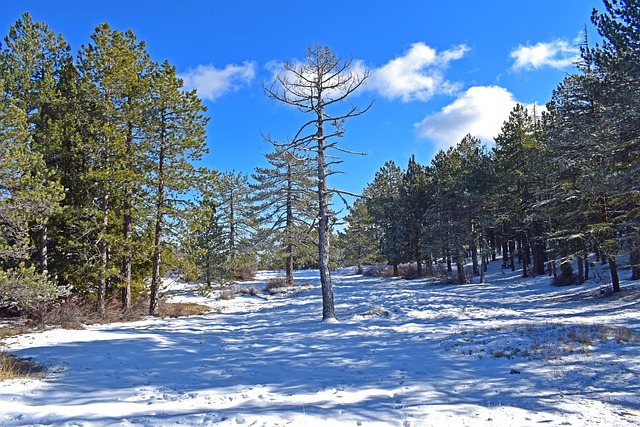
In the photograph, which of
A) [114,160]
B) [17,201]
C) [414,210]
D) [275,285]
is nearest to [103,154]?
[114,160]

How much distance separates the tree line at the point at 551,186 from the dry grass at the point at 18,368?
9940 millimetres

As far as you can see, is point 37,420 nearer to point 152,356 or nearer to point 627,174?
point 152,356

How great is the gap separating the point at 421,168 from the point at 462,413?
128 ft

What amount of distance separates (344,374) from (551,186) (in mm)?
18659

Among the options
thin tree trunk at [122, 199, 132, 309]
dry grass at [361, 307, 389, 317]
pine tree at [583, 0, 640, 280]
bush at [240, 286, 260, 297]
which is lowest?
bush at [240, 286, 260, 297]

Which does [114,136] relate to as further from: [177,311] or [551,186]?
[551,186]

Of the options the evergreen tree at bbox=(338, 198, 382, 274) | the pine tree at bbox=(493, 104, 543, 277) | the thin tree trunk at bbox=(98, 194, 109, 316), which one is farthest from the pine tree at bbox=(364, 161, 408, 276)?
the thin tree trunk at bbox=(98, 194, 109, 316)

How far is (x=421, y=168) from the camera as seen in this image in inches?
1656

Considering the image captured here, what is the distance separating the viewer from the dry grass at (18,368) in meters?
6.63

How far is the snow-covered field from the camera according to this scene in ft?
16.2

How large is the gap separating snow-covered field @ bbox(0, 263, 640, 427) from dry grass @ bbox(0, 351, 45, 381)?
29 cm

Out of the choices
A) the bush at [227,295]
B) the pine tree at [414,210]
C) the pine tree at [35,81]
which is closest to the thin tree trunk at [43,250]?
the pine tree at [35,81]

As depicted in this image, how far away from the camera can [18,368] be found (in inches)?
280

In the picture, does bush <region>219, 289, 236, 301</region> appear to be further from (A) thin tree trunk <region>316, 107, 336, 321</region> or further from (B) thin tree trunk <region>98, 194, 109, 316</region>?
(A) thin tree trunk <region>316, 107, 336, 321</region>
